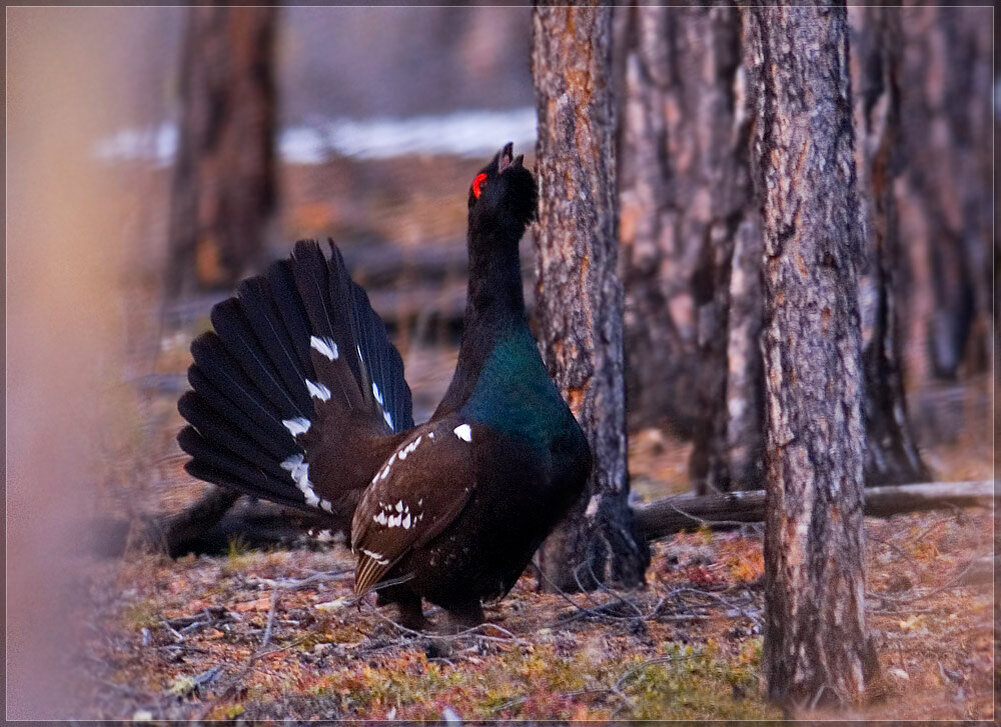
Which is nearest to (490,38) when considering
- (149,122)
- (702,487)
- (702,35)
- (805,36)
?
(149,122)

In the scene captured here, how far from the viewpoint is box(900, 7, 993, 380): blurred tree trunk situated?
6.69 meters

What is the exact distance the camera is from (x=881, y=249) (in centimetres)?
524

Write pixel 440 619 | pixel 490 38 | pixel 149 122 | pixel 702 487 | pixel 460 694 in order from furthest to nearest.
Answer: pixel 490 38 < pixel 149 122 < pixel 702 487 < pixel 440 619 < pixel 460 694

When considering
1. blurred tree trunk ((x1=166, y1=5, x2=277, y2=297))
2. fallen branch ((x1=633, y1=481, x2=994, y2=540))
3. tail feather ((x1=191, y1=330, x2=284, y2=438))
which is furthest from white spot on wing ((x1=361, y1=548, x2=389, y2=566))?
blurred tree trunk ((x1=166, y1=5, x2=277, y2=297))

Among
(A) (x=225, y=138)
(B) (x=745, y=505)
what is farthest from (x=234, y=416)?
(A) (x=225, y=138)

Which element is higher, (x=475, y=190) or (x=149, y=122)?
(x=149, y=122)

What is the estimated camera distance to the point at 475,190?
3.80 meters

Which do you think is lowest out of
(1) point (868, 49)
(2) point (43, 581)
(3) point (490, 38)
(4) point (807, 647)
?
(4) point (807, 647)

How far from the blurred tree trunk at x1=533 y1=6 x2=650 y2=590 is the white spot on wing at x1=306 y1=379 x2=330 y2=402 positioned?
3.02 feet

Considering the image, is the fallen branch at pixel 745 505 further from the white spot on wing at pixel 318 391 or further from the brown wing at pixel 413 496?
the white spot on wing at pixel 318 391

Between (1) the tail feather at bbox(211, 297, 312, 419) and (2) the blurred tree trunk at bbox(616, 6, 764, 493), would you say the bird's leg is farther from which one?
(2) the blurred tree trunk at bbox(616, 6, 764, 493)

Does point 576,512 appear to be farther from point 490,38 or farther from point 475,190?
point 490,38

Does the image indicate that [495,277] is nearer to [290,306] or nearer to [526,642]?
[290,306]

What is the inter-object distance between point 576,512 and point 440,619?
0.66 m
